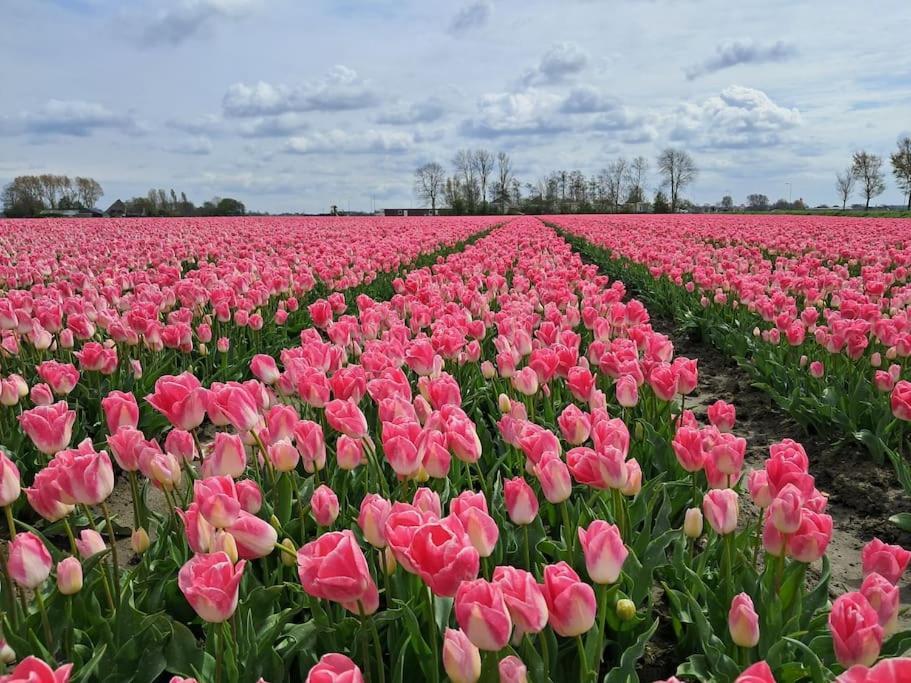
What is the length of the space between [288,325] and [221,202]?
6377 centimetres

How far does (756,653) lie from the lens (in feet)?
6.30

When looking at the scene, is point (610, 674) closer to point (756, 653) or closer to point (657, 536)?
point (756, 653)

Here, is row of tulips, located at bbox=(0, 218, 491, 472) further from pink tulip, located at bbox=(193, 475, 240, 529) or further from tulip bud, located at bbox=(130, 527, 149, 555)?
pink tulip, located at bbox=(193, 475, 240, 529)

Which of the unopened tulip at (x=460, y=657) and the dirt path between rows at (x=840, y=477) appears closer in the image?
the unopened tulip at (x=460, y=657)

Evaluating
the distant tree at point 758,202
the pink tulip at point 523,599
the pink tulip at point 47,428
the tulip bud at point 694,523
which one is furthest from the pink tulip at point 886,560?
the distant tree at point 758,202

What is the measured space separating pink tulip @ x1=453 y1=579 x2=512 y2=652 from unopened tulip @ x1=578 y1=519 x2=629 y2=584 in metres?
0.34

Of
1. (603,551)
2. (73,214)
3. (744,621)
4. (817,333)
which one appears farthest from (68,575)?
(73,214)

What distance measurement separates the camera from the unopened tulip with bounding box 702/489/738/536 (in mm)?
1973

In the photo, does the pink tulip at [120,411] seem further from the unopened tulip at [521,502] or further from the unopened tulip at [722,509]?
the unopened tulip at [722,509]

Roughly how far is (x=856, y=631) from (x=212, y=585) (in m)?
1.22

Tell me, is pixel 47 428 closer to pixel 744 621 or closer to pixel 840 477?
pixel 744 621

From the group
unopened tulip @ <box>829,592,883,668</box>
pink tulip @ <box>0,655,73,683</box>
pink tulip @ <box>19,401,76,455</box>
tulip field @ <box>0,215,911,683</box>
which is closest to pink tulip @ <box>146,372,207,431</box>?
tulip field @ <box>0,215,911,683</box>

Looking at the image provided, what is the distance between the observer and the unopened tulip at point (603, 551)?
1.51 m

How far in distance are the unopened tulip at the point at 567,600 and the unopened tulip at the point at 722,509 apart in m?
0.77
